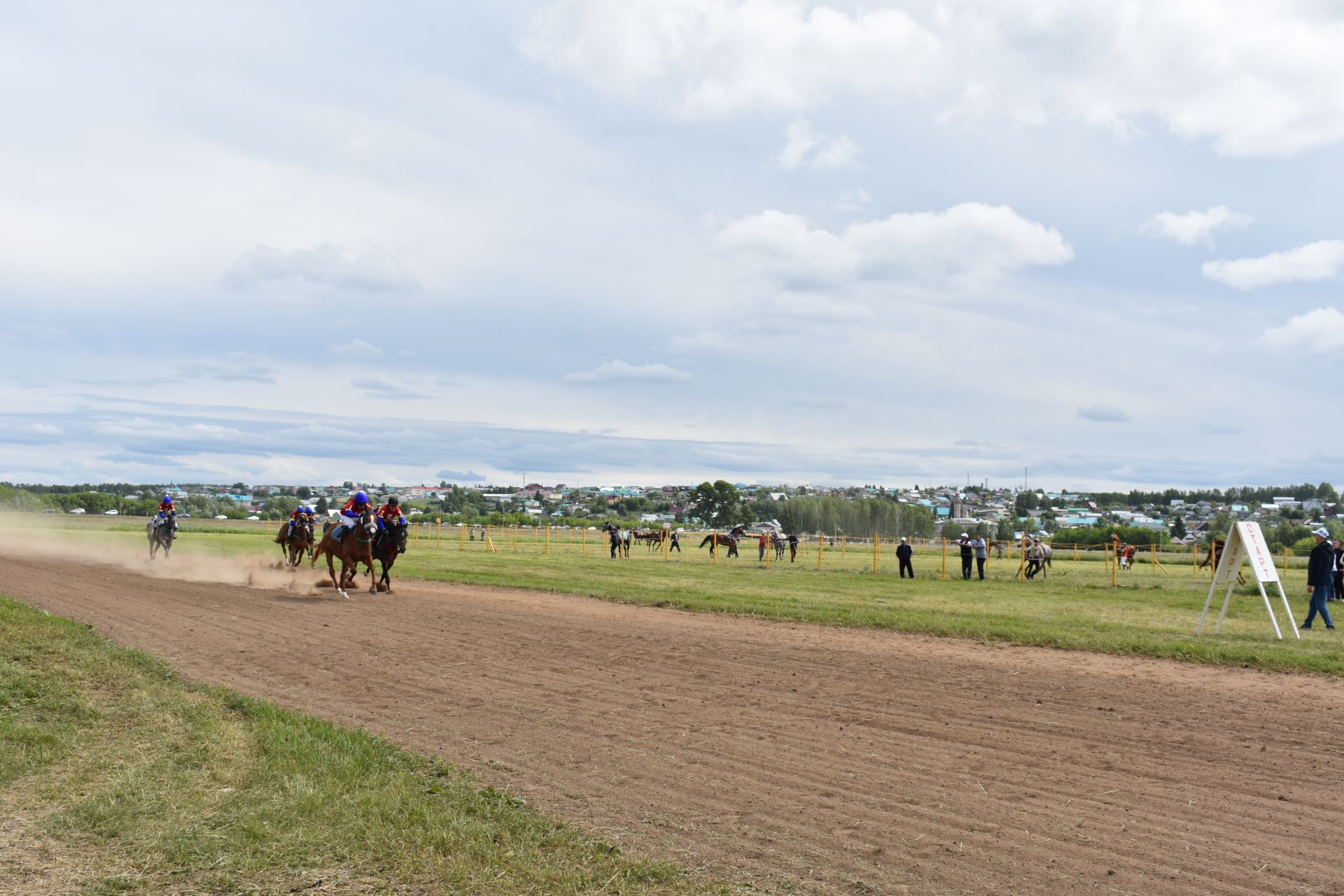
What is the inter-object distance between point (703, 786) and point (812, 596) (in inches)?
681

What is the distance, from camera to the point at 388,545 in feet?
74.0

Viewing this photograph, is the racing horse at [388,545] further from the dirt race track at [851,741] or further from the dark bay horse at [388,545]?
the dirt race track at [851,741]

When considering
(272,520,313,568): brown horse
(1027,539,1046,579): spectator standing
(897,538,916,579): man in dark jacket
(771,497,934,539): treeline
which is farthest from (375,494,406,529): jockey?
(771,497,934,539): treeline

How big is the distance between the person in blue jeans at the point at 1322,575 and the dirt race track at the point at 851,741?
22.6 ft

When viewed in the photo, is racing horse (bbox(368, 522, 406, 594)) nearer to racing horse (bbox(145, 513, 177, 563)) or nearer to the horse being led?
racing horse (bbox(145, 513, 177, 563))

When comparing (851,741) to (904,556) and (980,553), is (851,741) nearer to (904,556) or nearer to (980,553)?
(904,556)

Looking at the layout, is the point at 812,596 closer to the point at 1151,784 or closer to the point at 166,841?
the point at 1151,784

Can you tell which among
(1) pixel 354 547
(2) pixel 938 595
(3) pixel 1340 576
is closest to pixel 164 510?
(1) pixel 354 547

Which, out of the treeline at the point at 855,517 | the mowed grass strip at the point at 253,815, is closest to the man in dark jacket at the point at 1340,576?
the mowed grass strip at the point at 253,815

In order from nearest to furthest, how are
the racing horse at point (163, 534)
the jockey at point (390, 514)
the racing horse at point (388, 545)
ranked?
the racing horse at point (388, 545)
the jockey at point (390, 514)
the racing horse at point (163, 534)

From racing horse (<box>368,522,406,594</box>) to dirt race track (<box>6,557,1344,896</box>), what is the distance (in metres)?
5.10

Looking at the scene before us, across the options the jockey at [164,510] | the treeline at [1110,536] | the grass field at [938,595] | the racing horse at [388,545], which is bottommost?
the grass field at [938,595]

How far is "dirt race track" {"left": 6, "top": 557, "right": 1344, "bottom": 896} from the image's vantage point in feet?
21.1

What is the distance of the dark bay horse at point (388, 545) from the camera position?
22.5m
